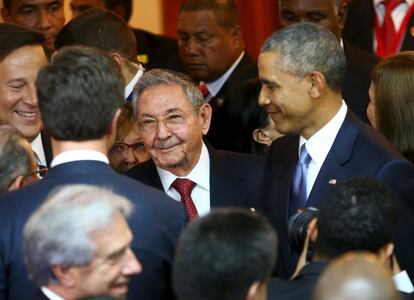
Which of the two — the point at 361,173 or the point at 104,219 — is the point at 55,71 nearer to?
the point at 104,219

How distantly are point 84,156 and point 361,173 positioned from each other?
1.16 m

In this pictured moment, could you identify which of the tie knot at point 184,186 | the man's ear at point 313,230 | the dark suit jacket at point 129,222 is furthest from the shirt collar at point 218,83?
the dark suit jacket at point 129,222

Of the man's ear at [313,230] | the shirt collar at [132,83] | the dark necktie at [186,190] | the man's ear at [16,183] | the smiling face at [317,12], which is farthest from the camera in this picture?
the smiling face at [317,12]

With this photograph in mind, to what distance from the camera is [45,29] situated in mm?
6398

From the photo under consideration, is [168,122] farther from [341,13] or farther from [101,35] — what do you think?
[341,13]

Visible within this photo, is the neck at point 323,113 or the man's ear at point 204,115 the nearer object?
A: the neck at point 323,113

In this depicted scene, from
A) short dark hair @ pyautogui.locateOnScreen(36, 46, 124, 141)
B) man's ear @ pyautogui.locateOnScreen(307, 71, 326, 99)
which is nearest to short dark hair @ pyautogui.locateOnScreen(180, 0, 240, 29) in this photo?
man's ear @ pyautogui.locateOnScreen(307, 71, 326, 99)

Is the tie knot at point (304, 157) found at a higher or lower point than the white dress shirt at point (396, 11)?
higher

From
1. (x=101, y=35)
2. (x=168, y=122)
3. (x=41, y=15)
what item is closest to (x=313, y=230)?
(x=168, y=122)

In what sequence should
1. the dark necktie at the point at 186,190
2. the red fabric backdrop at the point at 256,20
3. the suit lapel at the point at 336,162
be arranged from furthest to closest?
1. the red fabric backdrop at the point at 256,20
2. the dark necktie at the point at 186,190
3. the suit lapel at the point at 336,162

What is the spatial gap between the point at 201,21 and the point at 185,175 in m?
2.33

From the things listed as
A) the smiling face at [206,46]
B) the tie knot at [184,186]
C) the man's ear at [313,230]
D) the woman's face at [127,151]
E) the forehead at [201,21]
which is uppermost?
the man's ear at [313,230]

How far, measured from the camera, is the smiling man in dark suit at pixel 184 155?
4.62 meters

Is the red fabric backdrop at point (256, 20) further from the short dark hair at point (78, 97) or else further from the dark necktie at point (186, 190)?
the short dark hair at point (78, 97)
